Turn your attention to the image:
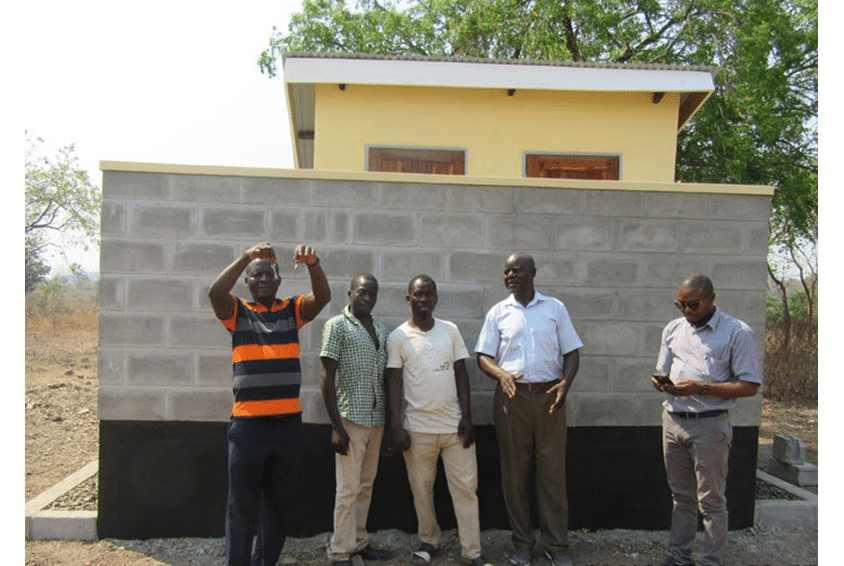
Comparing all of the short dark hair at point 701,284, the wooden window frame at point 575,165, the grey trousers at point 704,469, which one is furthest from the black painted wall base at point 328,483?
the wooden window frame at point 575,165

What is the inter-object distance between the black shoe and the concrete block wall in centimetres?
90

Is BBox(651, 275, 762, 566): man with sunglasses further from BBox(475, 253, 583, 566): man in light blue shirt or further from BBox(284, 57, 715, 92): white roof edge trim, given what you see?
BBox(284, 57, 715, 92): white roof edge trim

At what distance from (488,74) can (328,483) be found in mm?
5397

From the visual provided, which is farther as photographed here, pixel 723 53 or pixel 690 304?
pixel 723 53

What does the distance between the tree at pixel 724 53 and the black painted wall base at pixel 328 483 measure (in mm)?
9572

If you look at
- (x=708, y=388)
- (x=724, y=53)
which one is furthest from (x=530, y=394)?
(x=724, y=53)

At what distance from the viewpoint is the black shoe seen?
4645mm

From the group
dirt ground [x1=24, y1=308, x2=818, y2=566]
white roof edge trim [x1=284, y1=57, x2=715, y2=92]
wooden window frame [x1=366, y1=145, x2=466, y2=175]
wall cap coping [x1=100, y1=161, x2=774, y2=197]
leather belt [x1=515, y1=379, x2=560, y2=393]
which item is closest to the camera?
leather belt [x1=515, y1=379, x2=560, y2=393]

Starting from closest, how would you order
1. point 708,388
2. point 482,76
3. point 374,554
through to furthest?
point 708,388 → point 374,554 → point 482,76

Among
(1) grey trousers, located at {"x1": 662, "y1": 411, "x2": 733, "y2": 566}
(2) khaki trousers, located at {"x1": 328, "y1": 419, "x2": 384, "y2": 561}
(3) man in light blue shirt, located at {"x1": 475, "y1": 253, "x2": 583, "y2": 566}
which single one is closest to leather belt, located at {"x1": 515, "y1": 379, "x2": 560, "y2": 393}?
(3) man in light blue shirt, located at {"x1": 475, "y1": 253, "x2": 583, "y2": 566}

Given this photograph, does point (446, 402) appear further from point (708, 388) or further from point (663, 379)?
point (708, 388)

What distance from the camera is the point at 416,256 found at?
16.5 ft

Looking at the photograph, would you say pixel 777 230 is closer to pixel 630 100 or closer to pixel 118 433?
pixel 630 100

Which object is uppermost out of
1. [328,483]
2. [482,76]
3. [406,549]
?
[482,76]
